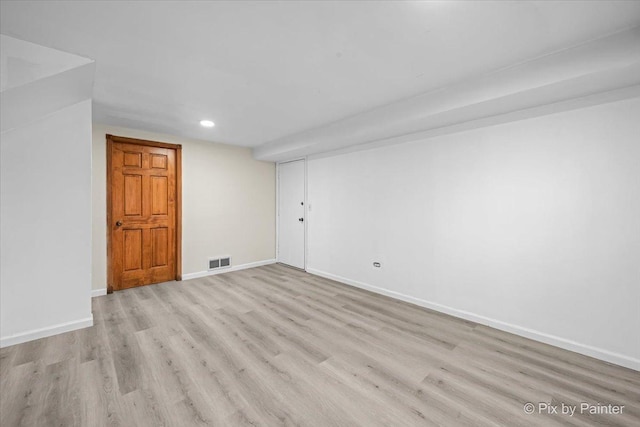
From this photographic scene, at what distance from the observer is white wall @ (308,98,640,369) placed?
2205mm

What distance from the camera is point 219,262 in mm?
5000

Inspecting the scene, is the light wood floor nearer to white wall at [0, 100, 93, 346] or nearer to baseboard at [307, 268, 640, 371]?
baseboard at [307, 268, 640, 371]

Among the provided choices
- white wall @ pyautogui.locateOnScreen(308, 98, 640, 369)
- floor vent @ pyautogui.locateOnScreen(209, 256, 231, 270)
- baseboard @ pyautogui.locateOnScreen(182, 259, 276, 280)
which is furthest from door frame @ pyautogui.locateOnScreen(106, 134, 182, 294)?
white wall @ pyautogui.locateOnScreen(308, 98, 640, 369)

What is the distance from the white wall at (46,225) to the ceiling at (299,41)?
2.13 ft

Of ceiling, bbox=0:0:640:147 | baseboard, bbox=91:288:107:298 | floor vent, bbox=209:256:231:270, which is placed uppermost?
ceiling, bbox=0:0:640:147

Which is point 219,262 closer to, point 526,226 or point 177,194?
point 177,194

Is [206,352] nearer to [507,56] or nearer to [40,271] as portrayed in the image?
[40,271]

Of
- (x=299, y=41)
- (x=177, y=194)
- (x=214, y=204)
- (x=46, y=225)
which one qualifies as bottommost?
(x=46, y=225)

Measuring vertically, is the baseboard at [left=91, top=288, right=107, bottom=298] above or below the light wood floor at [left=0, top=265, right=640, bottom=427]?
above

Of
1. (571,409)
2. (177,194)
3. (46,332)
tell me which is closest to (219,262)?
(177,194)

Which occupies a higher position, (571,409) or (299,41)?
(299,41)

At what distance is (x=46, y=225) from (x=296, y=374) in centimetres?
288

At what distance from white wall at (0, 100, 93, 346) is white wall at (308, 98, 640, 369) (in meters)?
3.57

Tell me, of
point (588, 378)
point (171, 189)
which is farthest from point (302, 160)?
point (588, 378)
